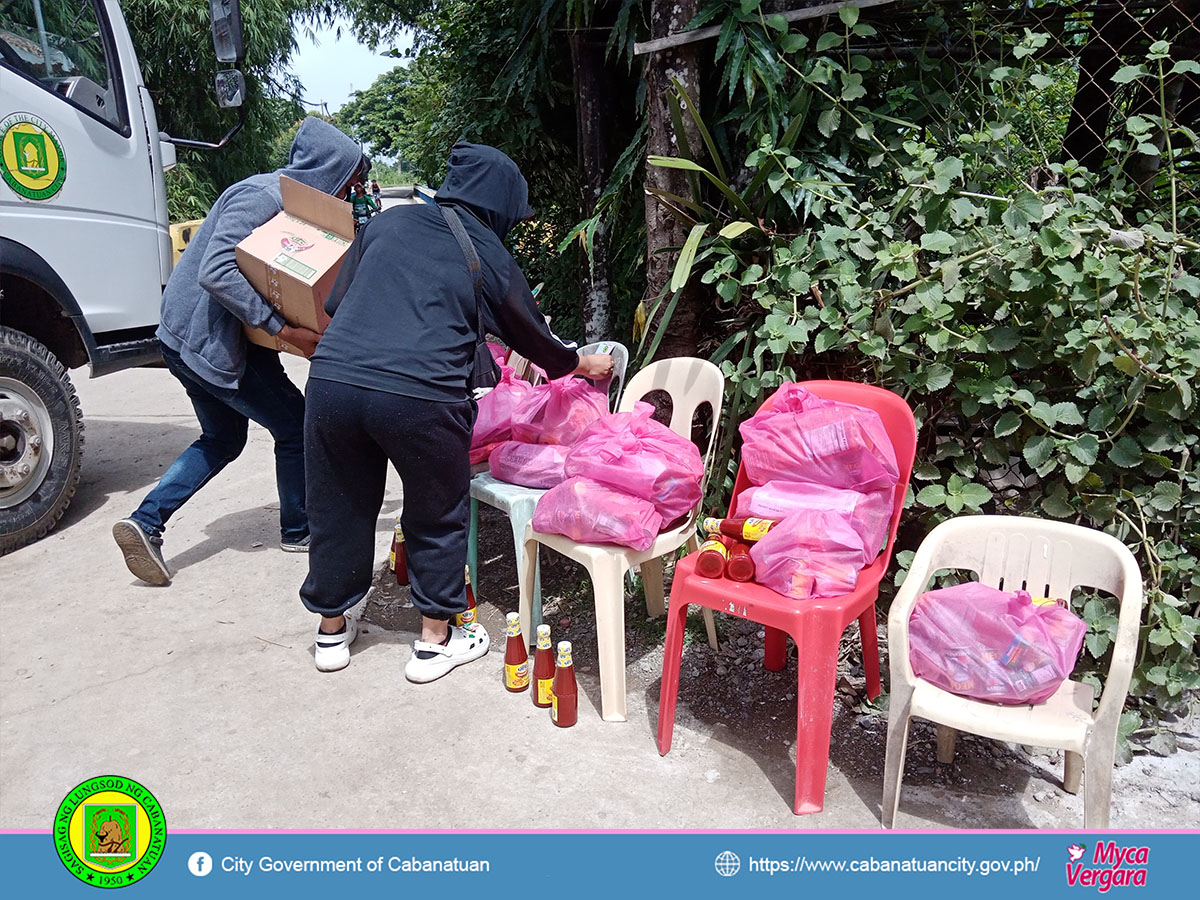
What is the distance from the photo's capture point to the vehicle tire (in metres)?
4.21

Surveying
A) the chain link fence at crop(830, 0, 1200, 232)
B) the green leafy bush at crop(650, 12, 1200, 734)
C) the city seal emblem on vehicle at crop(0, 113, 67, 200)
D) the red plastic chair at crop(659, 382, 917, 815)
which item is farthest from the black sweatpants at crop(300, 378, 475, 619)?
the city seal emblem on vehicle at crop(0, 113, 67, 200)

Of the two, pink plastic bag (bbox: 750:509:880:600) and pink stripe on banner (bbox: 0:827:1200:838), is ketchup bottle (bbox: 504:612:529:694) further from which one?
pink plastic bag (bbox: 750:509:880:600)

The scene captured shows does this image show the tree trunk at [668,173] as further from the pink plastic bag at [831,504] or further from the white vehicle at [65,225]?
the white vehicle at [65,225]

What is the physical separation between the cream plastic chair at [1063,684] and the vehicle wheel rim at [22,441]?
4.00 metres

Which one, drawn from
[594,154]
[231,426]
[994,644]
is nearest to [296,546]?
[231,426]

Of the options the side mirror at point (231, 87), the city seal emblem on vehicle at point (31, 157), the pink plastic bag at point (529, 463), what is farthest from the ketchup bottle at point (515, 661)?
the side mirror at point (231, 87)

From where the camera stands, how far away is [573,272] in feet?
17.6

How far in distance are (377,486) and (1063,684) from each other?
2.10m

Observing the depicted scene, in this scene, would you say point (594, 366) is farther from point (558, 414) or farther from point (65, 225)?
point (65, 225)

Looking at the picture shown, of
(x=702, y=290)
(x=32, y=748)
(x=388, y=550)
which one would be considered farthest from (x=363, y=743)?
(x=702, y=290)

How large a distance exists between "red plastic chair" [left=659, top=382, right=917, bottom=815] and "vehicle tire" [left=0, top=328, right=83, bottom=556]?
3.40 metres

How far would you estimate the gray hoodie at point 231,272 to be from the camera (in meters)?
3.48

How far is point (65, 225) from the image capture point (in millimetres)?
4414
